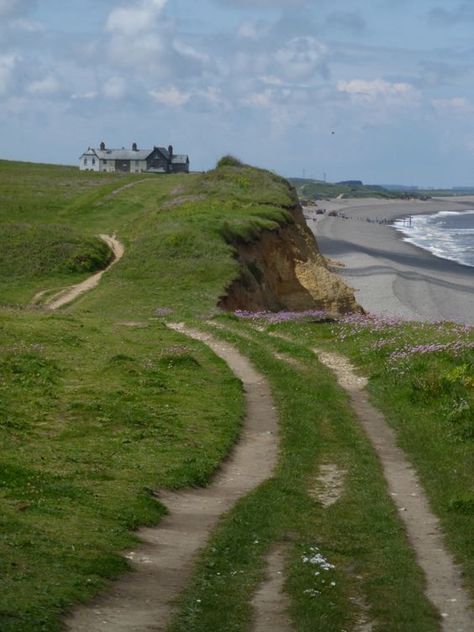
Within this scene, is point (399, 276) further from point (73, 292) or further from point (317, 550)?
point (317, 550)

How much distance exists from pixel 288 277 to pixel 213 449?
3511 centimetres

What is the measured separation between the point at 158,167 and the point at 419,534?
146 meters

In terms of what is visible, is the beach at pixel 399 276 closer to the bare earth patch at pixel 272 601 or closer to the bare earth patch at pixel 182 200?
the bare earth patch at pixel 182 200

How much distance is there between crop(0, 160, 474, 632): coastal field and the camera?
35.9ft

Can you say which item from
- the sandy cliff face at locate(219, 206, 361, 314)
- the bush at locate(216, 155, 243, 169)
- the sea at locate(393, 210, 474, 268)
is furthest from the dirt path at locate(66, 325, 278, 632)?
the sea at locate(393, 210, 474, 268)

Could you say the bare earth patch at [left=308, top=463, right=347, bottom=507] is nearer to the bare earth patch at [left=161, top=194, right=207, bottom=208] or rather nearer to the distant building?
the bare earth patch at [left=161, top=194, right=207, bottom=208]

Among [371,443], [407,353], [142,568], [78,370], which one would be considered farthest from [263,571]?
[407,353]

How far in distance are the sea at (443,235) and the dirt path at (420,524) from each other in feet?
245

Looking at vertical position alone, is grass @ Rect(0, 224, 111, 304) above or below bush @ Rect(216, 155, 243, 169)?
below

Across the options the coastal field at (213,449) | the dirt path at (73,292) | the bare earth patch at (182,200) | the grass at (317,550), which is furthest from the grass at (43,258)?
the grass at (317,550)

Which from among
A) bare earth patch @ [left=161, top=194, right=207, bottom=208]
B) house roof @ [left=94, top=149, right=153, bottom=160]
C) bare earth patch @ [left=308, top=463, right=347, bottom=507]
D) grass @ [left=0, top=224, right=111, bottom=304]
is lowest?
bare earth patch @ [left=308, top=463, right=347, bottom=507]

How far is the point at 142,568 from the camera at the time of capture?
1172 cm

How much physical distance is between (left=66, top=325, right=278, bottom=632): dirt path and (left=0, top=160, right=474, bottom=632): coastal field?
12cm

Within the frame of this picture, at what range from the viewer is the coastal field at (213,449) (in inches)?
431
